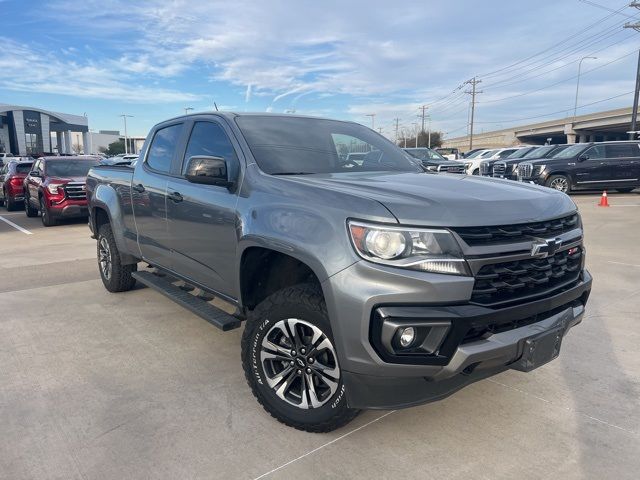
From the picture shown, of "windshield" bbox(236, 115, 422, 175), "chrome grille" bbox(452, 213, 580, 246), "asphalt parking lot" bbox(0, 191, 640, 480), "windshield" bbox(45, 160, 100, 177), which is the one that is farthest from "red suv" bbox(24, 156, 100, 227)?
"chrome grille" bbox(452, 213, 580, 246)

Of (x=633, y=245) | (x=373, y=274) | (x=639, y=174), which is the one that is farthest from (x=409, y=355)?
(x=639, y=174)

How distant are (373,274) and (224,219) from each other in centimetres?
143

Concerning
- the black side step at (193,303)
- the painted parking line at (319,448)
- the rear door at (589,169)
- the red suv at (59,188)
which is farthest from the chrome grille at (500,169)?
the painted parking line at (319,448)

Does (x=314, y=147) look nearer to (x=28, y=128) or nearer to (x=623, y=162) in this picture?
(x=623, y=162)

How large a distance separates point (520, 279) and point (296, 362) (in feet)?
4.24

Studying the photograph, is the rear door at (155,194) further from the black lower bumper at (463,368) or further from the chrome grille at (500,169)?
the chrome grille at (500,169)

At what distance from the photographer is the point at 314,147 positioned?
381 cm

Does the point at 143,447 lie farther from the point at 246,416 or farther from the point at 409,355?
the point at 409,355

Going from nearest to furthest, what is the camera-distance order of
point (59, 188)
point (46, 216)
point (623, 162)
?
point (59, 188), point (46, 216), point (623, 162)

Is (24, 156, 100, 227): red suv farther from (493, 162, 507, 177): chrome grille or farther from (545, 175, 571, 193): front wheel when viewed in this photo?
(545, 175, 571, 193): front wheel

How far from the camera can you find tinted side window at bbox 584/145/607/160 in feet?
52.7

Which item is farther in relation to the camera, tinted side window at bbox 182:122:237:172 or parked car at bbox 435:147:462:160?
parked car at bbox 435:147:462:160

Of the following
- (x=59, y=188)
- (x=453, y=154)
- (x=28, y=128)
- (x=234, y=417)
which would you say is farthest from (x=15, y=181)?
(x=28, y=128)

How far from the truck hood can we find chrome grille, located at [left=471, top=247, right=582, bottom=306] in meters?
0.23
